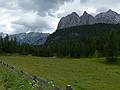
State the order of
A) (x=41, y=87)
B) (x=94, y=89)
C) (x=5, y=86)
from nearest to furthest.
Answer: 1. (x=41, y=87)
2. (x=5, y=86)
3. (x=94, y=89)

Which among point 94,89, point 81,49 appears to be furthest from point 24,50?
point 94,89

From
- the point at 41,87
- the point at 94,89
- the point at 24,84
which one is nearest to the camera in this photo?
the point at 41,87

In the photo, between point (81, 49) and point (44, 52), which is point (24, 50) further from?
point (81, 49)

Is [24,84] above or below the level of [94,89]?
above

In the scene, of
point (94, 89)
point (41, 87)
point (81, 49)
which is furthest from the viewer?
point (81, 49)

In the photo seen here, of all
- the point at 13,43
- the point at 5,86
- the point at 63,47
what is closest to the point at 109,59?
the point at 63,47

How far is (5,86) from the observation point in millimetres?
21047

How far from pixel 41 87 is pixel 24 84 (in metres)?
3.44

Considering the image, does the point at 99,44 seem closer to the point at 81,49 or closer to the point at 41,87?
the point at 81,49

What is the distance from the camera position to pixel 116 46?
12619cm

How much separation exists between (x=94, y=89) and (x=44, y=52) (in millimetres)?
149382

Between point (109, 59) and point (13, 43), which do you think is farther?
point (13, 43)

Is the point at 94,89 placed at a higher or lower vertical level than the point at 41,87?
lower

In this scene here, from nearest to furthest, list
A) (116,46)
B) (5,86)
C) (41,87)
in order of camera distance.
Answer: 1. (41,87)
2. (5,86)
3. (116,46)
